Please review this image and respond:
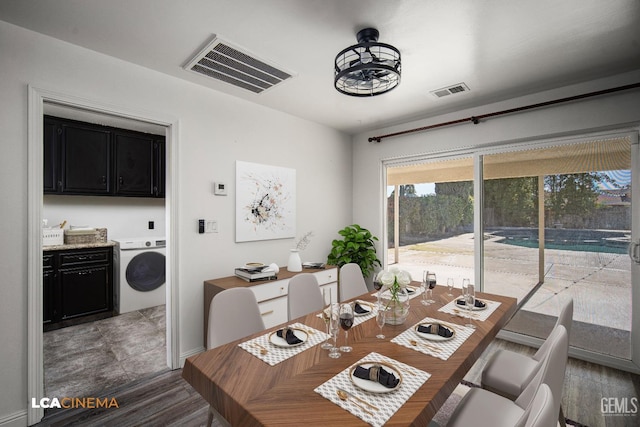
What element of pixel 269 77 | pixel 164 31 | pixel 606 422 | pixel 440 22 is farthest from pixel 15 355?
pixel 606 422

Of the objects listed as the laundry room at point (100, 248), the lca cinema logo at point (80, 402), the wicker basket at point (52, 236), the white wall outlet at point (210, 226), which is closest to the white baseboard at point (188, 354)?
the laundry room at point (100, 248)

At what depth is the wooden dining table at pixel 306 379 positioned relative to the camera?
3.12 ft

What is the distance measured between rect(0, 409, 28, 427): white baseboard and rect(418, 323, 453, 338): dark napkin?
2.56 m

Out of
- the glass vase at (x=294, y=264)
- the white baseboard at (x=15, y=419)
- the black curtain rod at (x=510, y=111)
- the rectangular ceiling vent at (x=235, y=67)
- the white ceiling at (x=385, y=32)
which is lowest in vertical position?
the white baseboard at (x=15, y=419)

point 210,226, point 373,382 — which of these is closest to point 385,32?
point 373,382

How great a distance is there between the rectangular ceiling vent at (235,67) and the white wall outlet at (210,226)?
1311mm

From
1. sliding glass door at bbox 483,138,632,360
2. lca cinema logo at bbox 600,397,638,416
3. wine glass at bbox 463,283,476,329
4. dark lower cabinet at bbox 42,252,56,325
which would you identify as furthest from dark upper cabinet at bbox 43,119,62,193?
lca cinema logo at bbox 600,397,638,416

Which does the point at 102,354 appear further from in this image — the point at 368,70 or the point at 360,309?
the point at 368,70

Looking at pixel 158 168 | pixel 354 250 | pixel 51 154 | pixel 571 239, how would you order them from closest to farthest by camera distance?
pixel 571 239 → pixel 51 154 → pixel 354 250 → pixel 158 168

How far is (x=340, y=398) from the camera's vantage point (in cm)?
103

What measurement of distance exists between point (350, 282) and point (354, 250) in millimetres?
1268

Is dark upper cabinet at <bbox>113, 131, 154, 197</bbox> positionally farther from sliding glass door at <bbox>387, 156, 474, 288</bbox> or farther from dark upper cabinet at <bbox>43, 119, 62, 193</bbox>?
sliding glass door at <bbox>387, 156, 474, 288</bbox>

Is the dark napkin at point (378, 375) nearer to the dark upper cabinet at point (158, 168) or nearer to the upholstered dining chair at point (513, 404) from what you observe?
the upholstered dining chair at point (513, 404)

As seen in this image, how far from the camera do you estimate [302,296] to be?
2.25 metres
